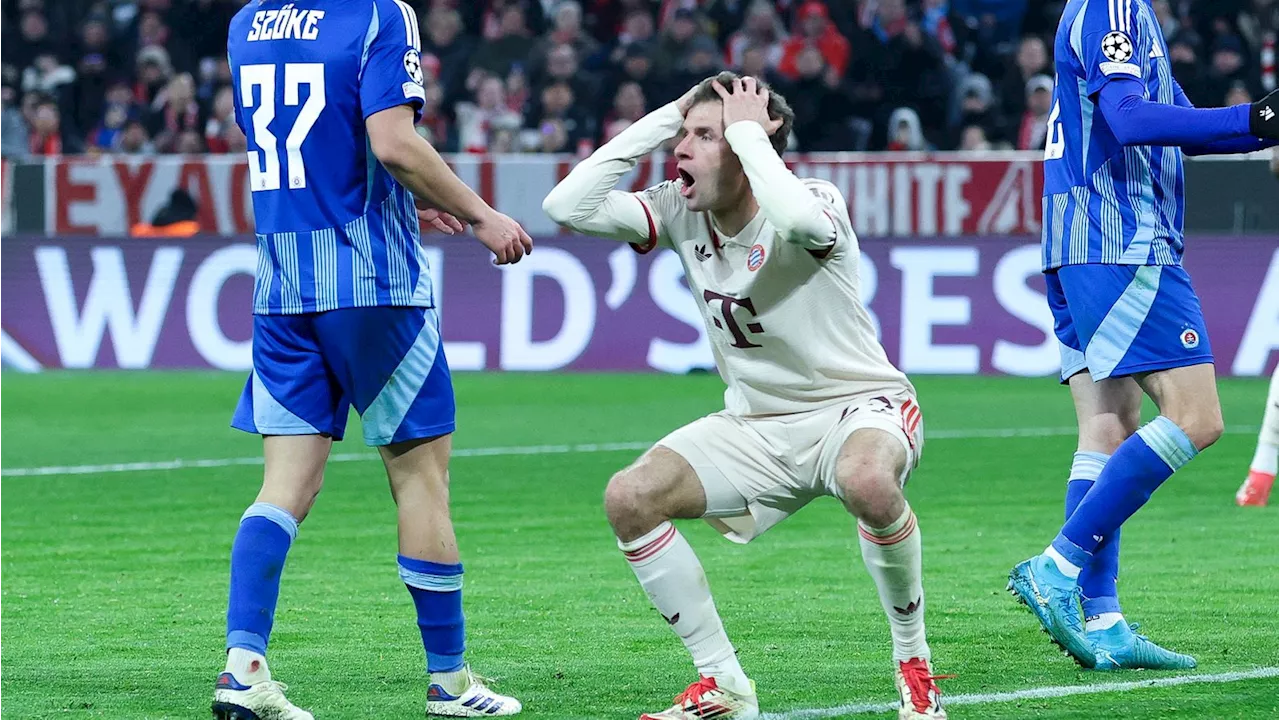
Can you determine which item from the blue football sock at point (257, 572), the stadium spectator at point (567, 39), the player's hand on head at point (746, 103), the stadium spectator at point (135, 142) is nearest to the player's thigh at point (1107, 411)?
the player's hand on head at point (746, 103)

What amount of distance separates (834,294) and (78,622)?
2.92 metres

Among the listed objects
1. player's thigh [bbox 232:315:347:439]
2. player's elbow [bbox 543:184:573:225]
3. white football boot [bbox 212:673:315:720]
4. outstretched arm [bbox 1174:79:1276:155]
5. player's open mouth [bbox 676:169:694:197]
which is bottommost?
white football boot [bbox 212:673:315:720]

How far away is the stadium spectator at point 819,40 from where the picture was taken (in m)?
20.0

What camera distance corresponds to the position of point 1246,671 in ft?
18.7

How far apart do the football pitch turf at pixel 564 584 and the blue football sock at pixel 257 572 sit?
36 centimetres

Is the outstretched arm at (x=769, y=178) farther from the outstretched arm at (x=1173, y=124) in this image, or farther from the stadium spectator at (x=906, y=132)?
the stadium spectator at (x=906, y=132)

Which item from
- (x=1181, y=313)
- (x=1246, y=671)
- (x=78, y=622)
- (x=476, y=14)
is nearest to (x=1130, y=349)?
(x=1181, y=313)

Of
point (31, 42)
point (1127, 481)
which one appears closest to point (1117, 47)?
point (1127, 481)

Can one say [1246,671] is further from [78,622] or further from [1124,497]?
[78,622]

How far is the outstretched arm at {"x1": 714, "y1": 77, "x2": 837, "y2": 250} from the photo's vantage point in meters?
4.91

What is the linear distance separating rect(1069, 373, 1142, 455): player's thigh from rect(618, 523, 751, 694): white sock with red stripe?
1.58m

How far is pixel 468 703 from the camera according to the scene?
5.26 metres

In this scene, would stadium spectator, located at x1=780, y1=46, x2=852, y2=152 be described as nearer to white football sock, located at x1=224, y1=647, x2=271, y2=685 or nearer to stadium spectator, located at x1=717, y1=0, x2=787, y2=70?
stadium spectator, located at x1=717, y1=0, x2=787, y2=70

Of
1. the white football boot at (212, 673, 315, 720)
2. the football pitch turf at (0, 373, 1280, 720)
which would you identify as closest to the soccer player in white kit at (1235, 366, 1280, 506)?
the football pitch turf at (0, 373, 1280, 720)
